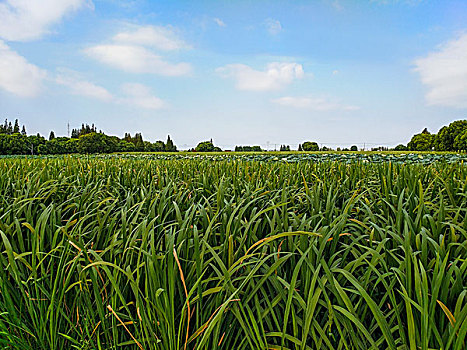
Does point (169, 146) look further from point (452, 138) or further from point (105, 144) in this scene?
point (452, 138)

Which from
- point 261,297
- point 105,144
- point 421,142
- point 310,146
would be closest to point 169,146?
point 105,144

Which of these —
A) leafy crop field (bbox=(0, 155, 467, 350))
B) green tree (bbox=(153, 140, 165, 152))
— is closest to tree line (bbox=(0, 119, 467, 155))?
green tree (bbox=(153, 140, 165, 152))

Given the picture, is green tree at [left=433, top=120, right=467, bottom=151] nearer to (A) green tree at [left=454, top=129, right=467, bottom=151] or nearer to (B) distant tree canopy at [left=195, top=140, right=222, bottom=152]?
(A) green tree at [left=454, top=129, right=467, bottom=151]

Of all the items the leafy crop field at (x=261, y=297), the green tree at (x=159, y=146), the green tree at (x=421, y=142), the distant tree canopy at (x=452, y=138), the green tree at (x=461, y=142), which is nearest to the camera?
the leafy crop field at (x=261, y=297)

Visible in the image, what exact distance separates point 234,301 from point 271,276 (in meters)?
0.14

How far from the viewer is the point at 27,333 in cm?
126

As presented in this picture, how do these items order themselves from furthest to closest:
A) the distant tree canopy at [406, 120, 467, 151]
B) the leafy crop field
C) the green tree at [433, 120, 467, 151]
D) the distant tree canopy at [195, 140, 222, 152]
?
the distant tree canopy at [195, 140, 222, 152], the green tree at [433, 120, 467, 151], the distant tree canopy at [406, 120, 467, 151], the leafy crop field

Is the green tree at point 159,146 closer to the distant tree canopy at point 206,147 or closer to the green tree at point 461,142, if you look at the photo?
the distant tree canopy at point 206,147

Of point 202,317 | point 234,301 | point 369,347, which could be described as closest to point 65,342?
point 202,317

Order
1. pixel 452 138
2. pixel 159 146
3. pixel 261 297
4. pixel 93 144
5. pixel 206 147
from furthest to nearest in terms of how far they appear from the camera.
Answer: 1. pixel 159 146
2. pixel 206 147
3. pixel 93 144
4. pixel 452 138
5. pixel 261 297

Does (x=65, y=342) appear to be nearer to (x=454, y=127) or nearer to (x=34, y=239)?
(x=34, y=239)

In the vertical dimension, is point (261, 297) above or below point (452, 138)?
below

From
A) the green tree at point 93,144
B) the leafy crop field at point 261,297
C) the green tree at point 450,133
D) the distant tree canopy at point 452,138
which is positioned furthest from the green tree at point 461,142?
the green tree at point 93,144

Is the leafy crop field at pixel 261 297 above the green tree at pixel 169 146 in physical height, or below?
below
